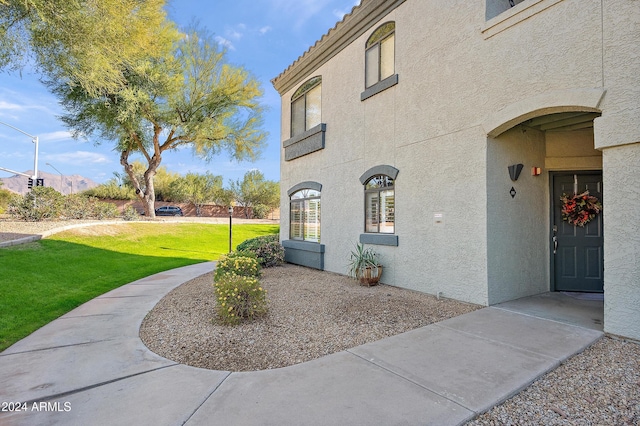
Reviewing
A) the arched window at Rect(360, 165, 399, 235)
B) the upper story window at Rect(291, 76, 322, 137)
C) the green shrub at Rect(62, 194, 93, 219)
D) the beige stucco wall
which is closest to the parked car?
the green shrub at Rect(62, 194, 93, 219)

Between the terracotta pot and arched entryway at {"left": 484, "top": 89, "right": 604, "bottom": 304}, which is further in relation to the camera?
the terracotta pot

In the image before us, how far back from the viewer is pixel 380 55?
8289mm

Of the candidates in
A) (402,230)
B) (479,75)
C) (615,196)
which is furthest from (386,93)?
(615,196)

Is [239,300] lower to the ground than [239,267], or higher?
lower

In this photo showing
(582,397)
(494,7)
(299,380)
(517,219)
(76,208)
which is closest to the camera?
(582,397)

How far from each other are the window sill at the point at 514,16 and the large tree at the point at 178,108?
18216 millimetres

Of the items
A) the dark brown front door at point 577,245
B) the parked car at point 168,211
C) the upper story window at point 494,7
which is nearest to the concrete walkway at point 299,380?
the dark brown front door at point 577,245

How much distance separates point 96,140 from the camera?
75.0ft

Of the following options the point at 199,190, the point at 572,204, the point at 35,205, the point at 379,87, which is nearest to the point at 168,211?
the point at 199,190

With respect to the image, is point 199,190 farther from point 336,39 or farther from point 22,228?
point 336,39

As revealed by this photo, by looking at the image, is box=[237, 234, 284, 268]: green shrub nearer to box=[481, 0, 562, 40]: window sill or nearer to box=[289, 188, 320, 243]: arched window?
box=[289, 188, 320, 243]: arched window

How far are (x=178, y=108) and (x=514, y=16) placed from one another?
74.5 ft

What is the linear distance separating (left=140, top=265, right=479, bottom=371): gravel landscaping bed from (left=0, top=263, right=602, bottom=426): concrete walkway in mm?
260

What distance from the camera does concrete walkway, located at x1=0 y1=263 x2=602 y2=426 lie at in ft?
8.91
